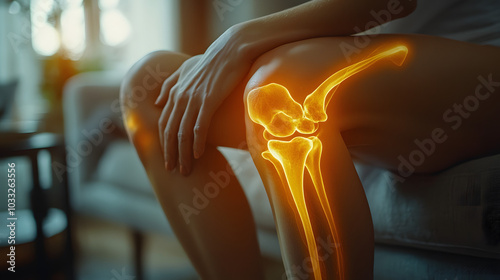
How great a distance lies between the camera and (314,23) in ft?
1.59

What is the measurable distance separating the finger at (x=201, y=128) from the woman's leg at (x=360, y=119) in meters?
0.07

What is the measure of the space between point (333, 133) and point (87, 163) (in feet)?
3.92

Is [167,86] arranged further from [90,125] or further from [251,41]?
[90,125]

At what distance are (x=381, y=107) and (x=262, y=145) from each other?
0.14 meters

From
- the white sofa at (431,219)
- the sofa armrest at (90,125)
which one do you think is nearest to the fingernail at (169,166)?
the white sofa at (431,219)

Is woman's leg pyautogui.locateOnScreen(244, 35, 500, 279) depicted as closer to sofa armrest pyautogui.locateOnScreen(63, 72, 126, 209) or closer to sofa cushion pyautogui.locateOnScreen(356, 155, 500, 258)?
sofa cushion pyautogui.locateOnScreen(356, 155, 500, 258)

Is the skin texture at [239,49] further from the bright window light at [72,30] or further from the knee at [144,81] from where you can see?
the bright window light at [72,30]

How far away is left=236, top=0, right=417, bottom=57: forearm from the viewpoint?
1.58ft

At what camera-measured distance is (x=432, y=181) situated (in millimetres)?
581

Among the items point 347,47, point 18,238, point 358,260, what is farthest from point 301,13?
point 18,238

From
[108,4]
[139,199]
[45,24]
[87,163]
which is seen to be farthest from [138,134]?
[108,4]

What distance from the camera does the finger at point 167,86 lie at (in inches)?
21.9
